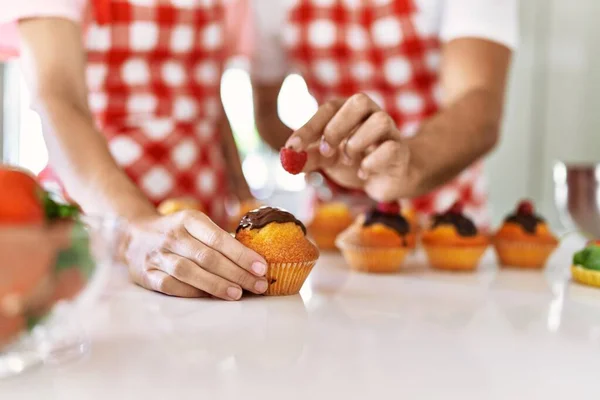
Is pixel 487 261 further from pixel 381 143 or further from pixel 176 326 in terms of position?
pixel 176 326

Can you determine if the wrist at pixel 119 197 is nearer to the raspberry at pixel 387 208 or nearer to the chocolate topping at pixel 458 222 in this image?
the raspberry at pixel 387 208

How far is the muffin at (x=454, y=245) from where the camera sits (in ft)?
3.94

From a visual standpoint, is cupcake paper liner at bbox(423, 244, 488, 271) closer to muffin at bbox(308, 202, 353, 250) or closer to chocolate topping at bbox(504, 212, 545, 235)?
chocolate topping at bbox(504, 212, 545, 235)

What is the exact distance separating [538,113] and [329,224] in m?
1.94

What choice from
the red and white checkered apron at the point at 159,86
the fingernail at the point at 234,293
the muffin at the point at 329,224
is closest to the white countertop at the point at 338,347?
the fingernail at the point at 234,293

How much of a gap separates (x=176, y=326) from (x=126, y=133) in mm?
1002

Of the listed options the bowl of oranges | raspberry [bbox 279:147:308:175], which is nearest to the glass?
the bowl of oranges

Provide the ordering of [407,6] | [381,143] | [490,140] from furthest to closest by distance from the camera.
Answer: [407,6]
[490,140]
[381,143]

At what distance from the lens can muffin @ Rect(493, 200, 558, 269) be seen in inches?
49.3

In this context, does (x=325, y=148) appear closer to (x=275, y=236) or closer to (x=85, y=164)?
(x=275, y=236)

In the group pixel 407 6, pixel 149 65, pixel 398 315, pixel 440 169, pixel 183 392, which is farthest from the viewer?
pixel 407 6

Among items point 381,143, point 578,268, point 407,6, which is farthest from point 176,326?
point 407,6

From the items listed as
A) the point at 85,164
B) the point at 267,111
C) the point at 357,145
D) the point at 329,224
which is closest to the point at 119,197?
the point at 85,164

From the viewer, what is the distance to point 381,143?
1076 mm
